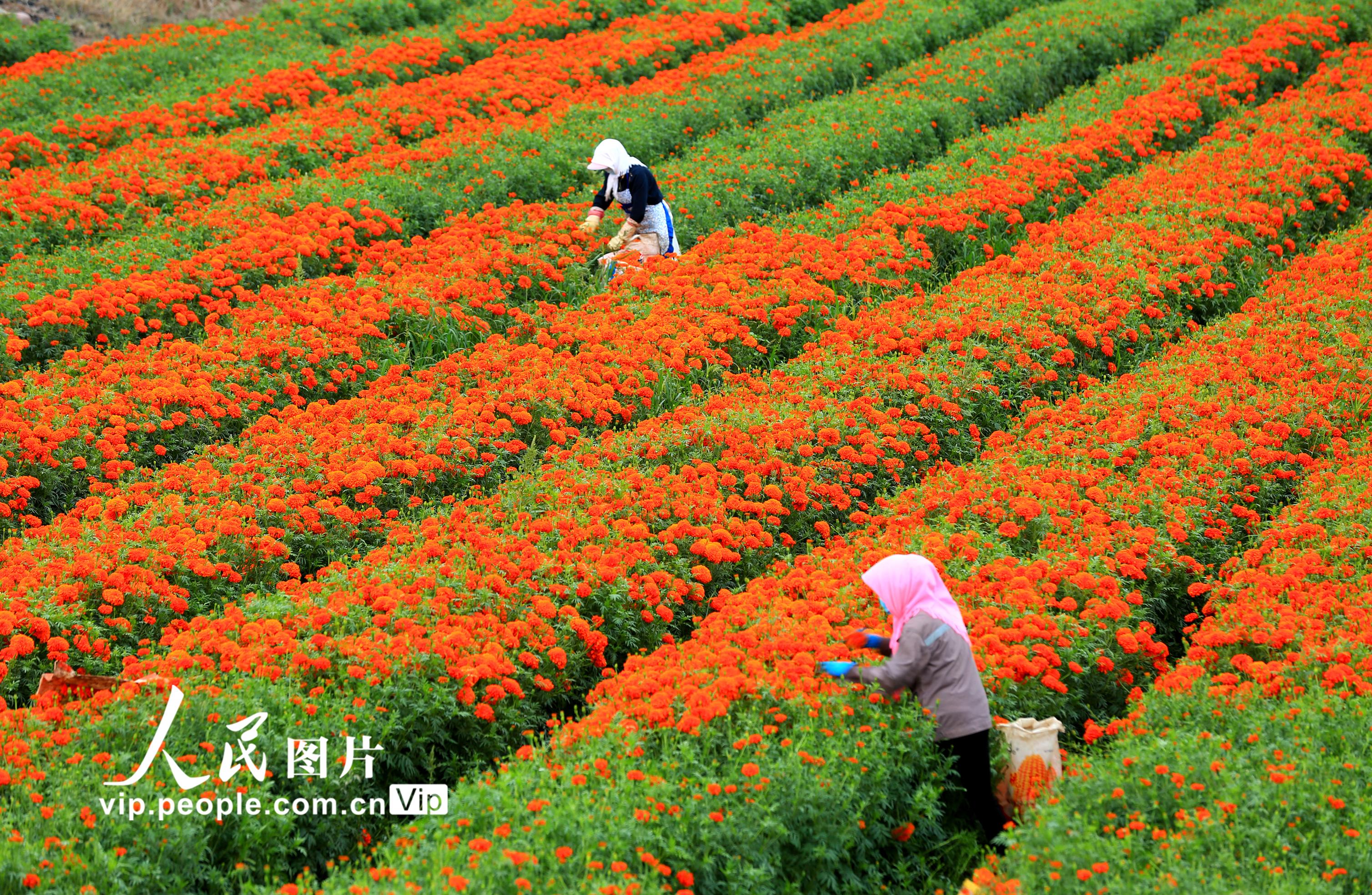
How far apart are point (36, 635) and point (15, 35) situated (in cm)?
1721

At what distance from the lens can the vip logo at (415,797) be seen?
573 centimetres

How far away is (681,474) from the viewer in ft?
28.2

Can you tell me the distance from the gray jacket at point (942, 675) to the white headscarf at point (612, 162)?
8.08 metres

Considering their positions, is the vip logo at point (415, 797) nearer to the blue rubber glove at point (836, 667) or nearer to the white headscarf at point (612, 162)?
the blue rubber glove at point (836, 667)

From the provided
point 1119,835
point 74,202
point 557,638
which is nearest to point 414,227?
point 74,202

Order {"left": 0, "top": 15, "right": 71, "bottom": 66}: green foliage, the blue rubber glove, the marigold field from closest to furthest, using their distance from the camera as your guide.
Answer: the marigold field < the blue rubber glove < {"left": 0, "top": 15, "right": 71, "bottom": 66}: green foliage

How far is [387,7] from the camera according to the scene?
22.5 meters

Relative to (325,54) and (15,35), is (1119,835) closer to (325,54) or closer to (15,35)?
(325,54)

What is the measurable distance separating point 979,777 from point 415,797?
111 inches

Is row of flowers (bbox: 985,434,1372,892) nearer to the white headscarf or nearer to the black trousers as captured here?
the black trousers

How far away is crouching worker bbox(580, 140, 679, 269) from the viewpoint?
1272 centimetres

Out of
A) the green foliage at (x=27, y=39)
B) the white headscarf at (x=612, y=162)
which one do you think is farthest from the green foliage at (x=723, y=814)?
the green foliage at (x=27, y=39)

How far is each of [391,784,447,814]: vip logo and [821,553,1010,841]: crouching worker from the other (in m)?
2.01

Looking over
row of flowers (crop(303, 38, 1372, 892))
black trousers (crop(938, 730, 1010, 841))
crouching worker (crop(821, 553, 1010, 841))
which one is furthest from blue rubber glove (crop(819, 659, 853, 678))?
black trousers (crop(938, 730, 1010, 841))
